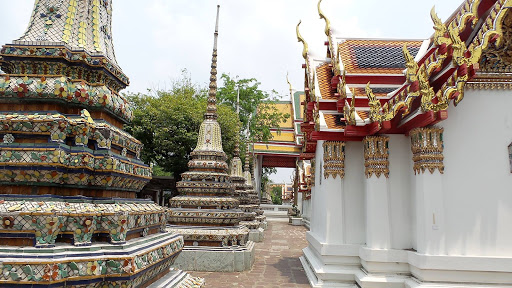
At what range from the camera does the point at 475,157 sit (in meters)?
5.97

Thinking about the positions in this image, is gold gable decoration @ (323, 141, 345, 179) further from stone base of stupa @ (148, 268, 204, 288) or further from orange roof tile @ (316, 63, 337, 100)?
stone base of stupa @ (148, 268, 204, 288)

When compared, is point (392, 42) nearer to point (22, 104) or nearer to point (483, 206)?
point (483, 206)

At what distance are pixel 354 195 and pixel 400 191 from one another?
1018mm

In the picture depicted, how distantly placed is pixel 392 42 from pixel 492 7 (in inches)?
191

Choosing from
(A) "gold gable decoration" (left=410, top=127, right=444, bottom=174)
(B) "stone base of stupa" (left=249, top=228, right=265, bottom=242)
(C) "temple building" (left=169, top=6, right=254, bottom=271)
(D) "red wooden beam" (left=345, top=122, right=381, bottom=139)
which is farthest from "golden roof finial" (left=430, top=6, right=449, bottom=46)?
(B) "stone base of stupa" (left=249, top=228, right=265, bottom=242)

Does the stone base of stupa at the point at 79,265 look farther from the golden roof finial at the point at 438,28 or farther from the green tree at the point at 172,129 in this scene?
the green tree at the point at 172,129

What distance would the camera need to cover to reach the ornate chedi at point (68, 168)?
3.10m

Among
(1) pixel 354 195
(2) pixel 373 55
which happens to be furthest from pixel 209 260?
(2) pixel 373 55

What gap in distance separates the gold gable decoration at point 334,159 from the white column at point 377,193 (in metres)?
0.61

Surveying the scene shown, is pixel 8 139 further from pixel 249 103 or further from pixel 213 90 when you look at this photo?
pixel 249 103

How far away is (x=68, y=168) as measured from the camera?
11.4 ft

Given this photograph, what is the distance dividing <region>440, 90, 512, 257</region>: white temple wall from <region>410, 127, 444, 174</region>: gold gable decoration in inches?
5.3

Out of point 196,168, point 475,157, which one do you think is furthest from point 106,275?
point 196,168

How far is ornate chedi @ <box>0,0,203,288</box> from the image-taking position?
10.2 feet
